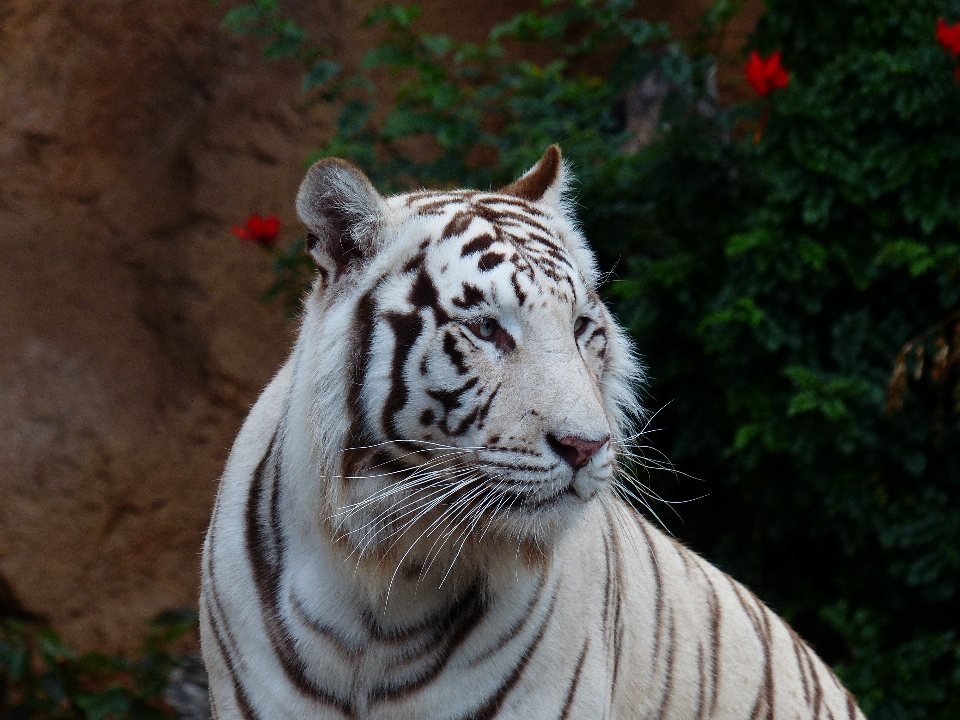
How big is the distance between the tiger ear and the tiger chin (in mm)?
124

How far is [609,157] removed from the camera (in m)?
3.76

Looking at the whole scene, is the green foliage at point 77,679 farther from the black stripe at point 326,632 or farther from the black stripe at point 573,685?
the black stripe at point 573,685

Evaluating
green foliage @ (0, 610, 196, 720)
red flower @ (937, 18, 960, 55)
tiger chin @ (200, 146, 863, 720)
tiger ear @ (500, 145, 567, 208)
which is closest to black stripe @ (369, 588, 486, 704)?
tiger chin @ (200, 146, 863, 720)

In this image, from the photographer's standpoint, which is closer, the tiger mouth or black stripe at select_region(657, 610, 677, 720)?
the tiger mouth

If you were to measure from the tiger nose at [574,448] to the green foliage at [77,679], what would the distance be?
192 cm

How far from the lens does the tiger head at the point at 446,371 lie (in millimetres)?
1596

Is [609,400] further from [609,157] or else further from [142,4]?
[142,4]

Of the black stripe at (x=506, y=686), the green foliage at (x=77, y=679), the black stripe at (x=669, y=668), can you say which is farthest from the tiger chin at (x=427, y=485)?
the green foliage at (x=77, y=679)

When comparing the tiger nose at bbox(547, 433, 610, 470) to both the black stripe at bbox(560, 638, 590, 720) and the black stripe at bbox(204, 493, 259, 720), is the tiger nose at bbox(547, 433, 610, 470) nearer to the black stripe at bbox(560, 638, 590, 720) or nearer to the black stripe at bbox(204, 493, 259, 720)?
the black stripe at bbox(560, 638, 590, 720)

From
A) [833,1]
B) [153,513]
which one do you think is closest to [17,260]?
[153,513]

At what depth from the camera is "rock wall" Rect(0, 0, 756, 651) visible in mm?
3797

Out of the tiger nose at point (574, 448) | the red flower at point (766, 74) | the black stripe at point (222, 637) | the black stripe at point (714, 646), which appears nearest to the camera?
the tiger nose at point (574, 448)

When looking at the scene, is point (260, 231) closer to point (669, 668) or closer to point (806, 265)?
point (806, 265)

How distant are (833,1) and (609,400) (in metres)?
2.20
